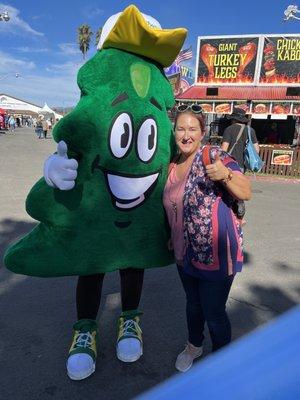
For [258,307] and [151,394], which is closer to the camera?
[151,394]

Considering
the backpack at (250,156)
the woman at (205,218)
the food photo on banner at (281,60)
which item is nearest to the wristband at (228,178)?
the woman at (205,218)

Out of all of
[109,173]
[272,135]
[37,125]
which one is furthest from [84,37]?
[109,173]

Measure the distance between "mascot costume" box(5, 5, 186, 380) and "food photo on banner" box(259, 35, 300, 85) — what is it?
41.0 feet

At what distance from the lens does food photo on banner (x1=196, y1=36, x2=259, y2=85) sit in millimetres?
13641

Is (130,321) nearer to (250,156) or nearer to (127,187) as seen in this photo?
(127,187)

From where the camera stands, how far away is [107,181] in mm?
2109

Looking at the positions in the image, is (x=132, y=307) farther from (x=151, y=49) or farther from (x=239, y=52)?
(x=239, y=52)

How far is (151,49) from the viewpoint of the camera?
7.06ft

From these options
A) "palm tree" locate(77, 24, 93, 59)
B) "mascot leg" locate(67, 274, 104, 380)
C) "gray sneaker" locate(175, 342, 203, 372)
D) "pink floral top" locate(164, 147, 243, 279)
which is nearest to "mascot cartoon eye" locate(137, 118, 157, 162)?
"pink floral top" locate(164, 147, 243, 279)

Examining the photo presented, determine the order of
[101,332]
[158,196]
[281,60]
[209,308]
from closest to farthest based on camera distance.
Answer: [209,308]
[158,196]
[101,332]
[281,60]

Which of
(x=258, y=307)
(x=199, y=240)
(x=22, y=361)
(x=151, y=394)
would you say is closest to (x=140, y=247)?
(x=199, y=240)

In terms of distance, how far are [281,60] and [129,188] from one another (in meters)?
12.9

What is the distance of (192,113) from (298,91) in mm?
12573

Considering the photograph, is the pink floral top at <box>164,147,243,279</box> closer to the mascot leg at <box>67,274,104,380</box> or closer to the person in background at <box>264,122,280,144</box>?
the mascot leg at <box>67,274,104,380</box>
